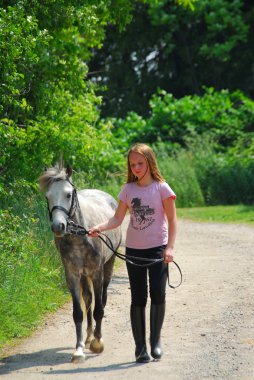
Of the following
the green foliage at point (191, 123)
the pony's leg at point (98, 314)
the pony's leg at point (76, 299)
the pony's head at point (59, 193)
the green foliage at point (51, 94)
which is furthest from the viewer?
the green foliage at point (191, 123)

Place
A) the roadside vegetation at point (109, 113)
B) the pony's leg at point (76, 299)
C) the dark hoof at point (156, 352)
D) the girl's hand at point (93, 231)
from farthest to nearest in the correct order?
the roadside vegetation at point (109, 113), the pony's leg at point (76, 299), the girl's hand at point (93, 231), the dark hoof at point (156, 352)

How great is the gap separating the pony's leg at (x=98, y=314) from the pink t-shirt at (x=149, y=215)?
33.2 inches

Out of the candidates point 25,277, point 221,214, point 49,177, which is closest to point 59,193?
point 49,177

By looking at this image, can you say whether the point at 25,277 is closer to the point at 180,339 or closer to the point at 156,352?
the point at 180,339

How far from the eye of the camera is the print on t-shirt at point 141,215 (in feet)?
26.4

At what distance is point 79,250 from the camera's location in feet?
28.2

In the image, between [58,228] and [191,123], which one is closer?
[58,228]

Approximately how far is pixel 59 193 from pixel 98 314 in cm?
144

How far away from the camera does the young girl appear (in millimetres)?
8031

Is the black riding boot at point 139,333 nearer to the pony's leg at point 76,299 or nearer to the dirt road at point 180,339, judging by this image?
the dirt road at point 180,339

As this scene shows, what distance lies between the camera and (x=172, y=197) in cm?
805

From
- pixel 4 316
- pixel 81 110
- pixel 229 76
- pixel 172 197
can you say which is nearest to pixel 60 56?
pixel 81 110

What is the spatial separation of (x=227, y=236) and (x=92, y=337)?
28.8 ft

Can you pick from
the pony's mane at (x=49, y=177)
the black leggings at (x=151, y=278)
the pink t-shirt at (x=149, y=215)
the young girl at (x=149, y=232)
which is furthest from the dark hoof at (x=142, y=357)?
the pony's mane at (x=49, y=177)
